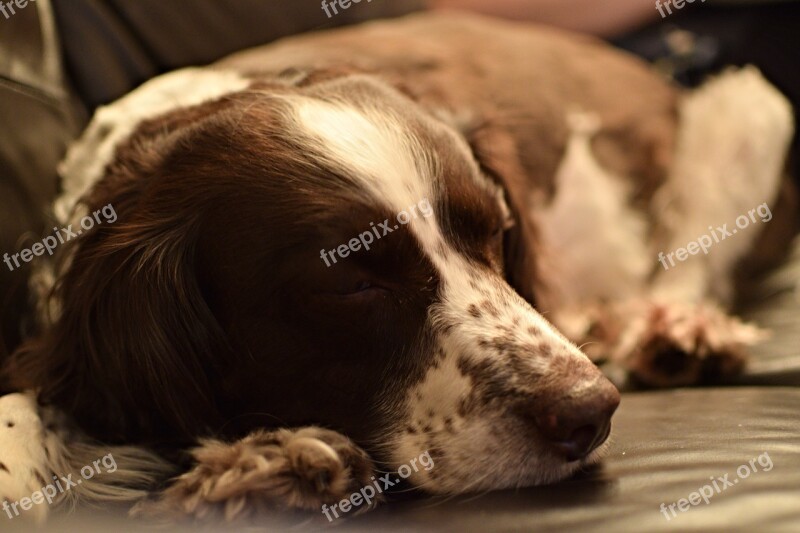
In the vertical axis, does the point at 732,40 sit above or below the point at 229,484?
below

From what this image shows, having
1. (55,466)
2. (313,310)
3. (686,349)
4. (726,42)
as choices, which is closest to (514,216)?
(686,349)

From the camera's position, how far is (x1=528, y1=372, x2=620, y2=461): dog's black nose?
1427mm

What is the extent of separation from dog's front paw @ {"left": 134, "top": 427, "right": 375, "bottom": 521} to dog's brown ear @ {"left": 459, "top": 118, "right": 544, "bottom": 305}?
0.80 meters

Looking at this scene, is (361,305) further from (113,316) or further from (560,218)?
(560,218)

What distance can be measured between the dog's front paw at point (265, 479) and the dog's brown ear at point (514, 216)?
0.80m

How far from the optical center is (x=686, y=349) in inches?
88.8

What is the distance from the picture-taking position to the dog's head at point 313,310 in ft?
5.05

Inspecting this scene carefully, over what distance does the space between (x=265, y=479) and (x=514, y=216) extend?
1.09m

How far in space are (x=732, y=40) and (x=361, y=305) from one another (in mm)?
3119

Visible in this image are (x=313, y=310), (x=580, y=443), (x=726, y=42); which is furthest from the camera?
(x=726, y=42)

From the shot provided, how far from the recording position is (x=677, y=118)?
135 inches

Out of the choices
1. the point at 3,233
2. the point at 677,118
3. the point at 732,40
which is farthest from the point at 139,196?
the point at 732,40

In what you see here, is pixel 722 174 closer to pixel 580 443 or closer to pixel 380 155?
pixel 380 155

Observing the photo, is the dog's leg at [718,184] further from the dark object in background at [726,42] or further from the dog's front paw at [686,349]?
the dog's front paw at [686,349]
